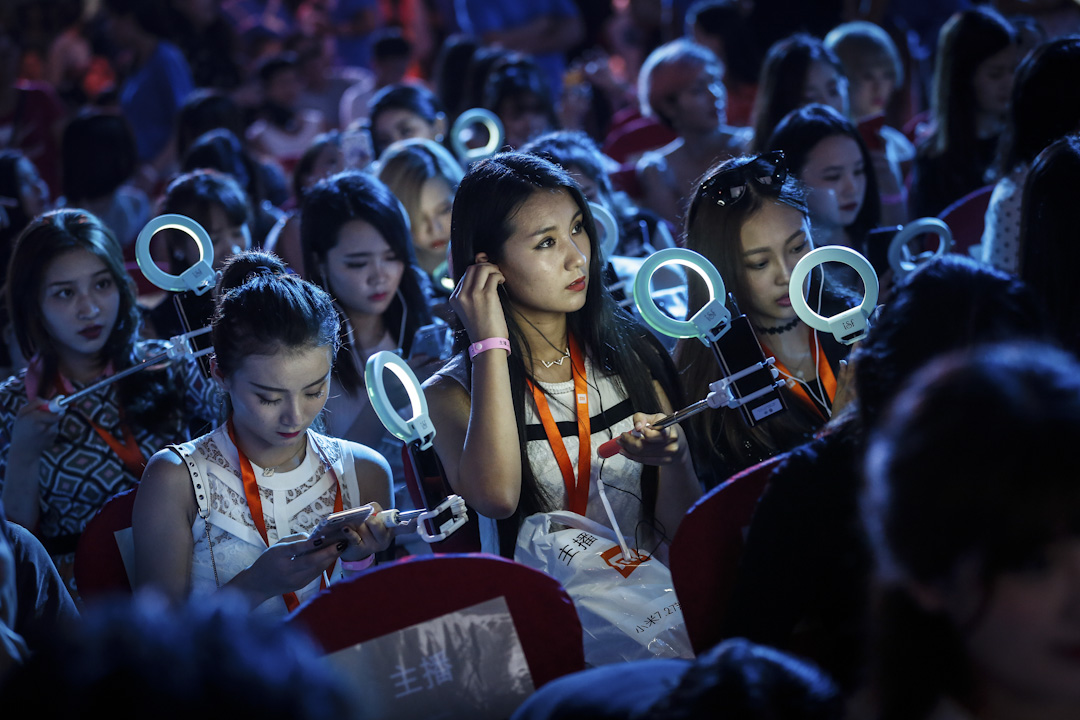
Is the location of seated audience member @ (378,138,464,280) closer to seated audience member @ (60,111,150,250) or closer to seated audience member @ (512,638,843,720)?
seated audience member @ (60,111,150,250)

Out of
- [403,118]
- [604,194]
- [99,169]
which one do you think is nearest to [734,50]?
[403,118]

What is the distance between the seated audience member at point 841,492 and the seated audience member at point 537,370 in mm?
528

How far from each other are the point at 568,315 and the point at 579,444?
355 millimetres

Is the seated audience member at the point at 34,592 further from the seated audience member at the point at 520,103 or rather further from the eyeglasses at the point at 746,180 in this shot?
the seated audience member at the point at 520,103

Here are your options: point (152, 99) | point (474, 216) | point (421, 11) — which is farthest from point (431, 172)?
point (421, 11)

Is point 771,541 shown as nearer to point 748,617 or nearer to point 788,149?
point 748,617

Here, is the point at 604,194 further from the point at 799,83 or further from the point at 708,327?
the point at 708,327

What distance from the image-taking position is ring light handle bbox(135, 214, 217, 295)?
2.18 meters

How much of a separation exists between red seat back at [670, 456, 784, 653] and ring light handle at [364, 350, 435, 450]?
47 centimetres

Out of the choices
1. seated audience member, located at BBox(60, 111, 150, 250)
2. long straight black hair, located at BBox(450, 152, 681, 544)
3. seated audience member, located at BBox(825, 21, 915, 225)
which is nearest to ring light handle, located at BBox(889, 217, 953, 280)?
long straight black hair, located at BBox(450, 152, 681, 544)

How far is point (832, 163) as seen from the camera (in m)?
3.17

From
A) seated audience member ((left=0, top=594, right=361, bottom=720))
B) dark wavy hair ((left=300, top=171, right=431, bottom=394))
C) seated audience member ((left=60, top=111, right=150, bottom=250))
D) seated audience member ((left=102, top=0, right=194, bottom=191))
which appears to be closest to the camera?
seated audience member ((left=0, top=594, right=361, bottom=720))

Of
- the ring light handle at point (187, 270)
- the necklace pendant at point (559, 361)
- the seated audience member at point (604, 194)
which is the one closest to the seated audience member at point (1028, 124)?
the seated audience member at point (604, 194)

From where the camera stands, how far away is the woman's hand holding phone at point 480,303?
2.13 meters
